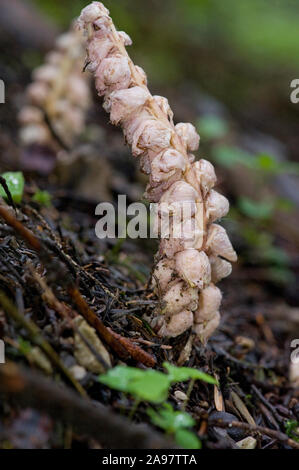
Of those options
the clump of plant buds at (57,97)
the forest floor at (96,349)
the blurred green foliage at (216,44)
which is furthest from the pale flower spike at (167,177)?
the blurred green foliage at (216,44)

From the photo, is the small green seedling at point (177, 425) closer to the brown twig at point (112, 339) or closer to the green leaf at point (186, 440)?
the green leaf at point (186, 440)

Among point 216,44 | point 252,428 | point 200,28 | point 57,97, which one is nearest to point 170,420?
point 252,428

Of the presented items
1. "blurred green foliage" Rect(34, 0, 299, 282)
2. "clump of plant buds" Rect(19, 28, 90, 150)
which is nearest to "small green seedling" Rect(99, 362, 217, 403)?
"clump of plant buds" Rect(19, 28, 90, 150)

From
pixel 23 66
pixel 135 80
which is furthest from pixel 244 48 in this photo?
pixel 135 80

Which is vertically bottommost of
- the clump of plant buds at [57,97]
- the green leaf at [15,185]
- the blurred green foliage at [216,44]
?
the green leaf at [15,185]

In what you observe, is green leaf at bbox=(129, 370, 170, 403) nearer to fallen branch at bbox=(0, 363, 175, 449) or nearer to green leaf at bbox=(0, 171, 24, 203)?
fallen branch at bbox=(0, 363, 175, 449)

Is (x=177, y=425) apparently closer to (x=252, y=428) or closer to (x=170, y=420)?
(x=170, y=420)
